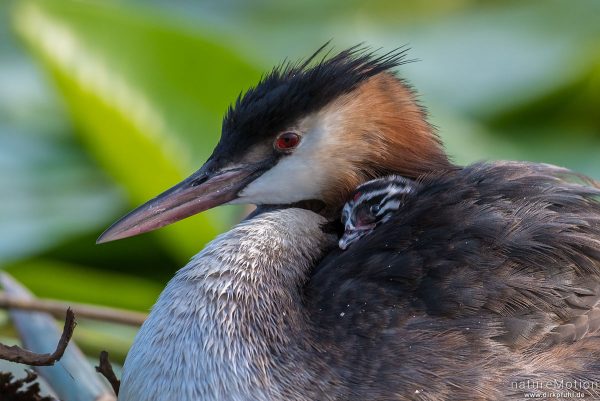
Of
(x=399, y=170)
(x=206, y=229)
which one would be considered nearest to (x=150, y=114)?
(x=206, y=229)

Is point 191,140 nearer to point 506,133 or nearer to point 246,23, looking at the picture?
point 506,133

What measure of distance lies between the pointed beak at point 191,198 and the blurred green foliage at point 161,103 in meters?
1.11

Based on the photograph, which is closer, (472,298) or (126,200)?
(472,298)

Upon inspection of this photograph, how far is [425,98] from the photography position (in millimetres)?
6566

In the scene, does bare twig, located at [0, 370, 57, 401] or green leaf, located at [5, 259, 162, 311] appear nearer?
bare twig, located at [0, 370, 57, 401]

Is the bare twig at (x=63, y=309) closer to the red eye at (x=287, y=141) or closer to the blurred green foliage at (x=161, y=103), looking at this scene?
the blurred green foliage at (x=161, y=103)

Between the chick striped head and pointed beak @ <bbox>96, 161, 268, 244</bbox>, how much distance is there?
349 mm

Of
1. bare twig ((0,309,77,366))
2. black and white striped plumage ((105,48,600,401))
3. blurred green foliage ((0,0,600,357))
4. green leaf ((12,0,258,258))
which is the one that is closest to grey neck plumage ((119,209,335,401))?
black and white striped plumage ((105,48,600,401))

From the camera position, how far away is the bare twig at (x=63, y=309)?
420cm

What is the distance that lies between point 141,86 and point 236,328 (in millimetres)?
2652

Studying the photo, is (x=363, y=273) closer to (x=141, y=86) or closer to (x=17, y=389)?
(x=17, y=389)

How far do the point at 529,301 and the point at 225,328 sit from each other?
87cm

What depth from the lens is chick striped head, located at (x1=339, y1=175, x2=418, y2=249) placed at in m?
3.65

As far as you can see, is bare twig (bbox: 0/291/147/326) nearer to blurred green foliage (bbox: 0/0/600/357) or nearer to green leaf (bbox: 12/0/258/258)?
blurred green foliage (bbox: 0/0/600/357)
